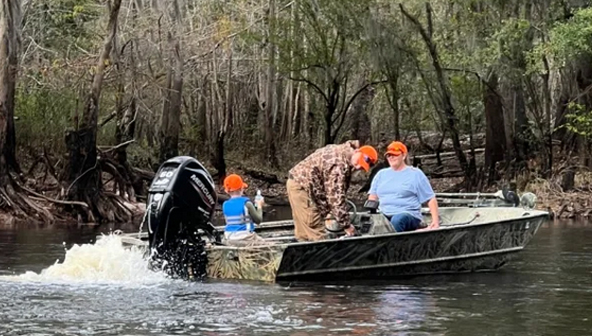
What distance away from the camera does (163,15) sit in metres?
29.4

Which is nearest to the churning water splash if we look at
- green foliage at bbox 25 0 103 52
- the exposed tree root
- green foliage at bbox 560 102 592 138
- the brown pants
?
the brown pants

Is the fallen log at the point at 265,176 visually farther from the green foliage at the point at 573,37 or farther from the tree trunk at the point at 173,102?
the green foliage at the point at 573,37

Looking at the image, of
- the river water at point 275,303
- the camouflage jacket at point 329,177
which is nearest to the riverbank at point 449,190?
the river water at point 275,303

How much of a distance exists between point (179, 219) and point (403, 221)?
284 centimetres

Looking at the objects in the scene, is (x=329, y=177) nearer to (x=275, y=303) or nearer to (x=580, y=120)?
(x=275, y=303)

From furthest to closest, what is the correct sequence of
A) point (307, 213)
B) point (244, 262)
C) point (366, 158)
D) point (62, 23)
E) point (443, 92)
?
1. point (62, 23)
2. point (443, 92)
3. point (307, 213)
4. point (244, 262)
5. point (366, 158)

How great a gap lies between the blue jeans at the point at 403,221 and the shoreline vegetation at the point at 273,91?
37.1ft

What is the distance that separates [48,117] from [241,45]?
1239cm

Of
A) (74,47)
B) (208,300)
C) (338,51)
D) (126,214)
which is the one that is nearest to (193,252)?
(208,300)

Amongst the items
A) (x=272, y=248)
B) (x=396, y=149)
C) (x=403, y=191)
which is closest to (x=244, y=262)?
(x=272, y=248)

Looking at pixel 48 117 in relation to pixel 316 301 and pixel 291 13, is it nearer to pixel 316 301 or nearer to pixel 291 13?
pixel 291 13

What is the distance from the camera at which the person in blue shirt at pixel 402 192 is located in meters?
13.8

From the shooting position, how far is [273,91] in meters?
41.5

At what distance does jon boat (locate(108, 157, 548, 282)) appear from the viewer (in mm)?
13133
